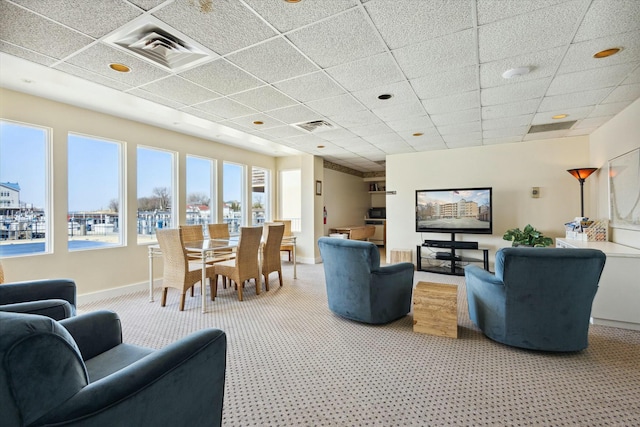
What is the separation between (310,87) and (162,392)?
2.92 metres

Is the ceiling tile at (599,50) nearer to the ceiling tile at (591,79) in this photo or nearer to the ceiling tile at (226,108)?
the ceiling tile at (591,79)

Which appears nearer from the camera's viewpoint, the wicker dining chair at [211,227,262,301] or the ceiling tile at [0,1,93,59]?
the ceiling tile at [0,1,93,59]

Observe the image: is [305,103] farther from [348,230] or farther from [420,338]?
[348,230]

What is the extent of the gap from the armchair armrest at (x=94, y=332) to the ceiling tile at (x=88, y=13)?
190 cm

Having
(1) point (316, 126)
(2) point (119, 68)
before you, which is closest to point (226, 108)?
(2) point (119, 68)

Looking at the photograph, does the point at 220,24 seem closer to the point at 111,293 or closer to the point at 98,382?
the point at 98,382

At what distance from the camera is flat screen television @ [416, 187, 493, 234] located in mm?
5496

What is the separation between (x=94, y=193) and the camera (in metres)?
4.28

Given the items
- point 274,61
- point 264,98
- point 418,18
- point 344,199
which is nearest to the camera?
point 418,18

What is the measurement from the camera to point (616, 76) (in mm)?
2891

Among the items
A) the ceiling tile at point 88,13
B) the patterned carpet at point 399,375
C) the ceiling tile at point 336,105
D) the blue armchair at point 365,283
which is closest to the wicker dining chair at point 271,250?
the patterned carpet at point 399,375

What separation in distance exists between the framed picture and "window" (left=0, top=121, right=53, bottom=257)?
22.7 ft

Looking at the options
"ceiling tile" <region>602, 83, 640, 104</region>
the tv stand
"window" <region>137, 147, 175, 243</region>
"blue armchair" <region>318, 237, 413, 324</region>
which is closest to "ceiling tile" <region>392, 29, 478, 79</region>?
"blue armchair" <region>318, 237, 413, 324</region>

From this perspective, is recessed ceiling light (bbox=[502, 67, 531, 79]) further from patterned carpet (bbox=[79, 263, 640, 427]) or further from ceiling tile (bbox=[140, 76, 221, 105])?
ceiling tile (bbox=[140, 76, 221, 105])
